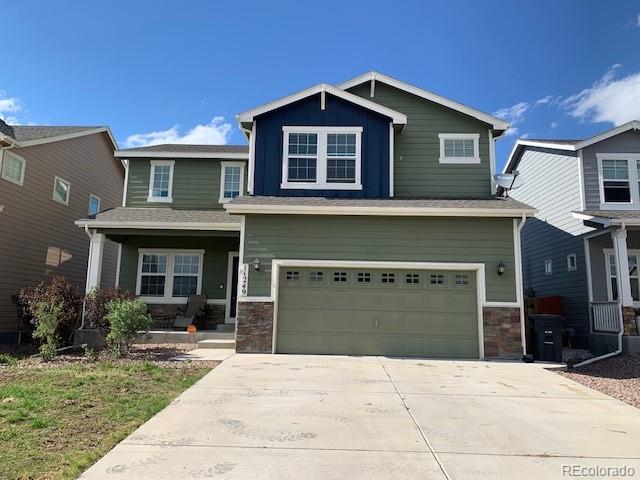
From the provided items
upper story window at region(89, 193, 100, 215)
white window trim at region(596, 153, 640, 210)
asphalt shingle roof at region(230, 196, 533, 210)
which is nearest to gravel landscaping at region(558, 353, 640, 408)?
asphalt shingle roof at region(230, 196, 533, 210)

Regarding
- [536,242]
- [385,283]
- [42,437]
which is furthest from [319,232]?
[536,242]

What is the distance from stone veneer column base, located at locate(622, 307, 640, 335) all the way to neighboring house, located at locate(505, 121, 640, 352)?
21mm

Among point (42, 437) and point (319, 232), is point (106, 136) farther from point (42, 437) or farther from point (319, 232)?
point (42, 437)

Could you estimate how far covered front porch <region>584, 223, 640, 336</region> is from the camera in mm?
11414

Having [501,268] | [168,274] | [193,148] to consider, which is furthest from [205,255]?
[501,268]

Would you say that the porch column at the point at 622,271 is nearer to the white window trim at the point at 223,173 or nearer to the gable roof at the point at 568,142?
the gable roof at the point at 568,142

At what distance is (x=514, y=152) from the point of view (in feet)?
59.2

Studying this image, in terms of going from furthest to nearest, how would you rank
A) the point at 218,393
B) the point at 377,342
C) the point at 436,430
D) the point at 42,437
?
the point at 377,342 < the point at 218,393 < the point at 436,430 < the point at 42,437

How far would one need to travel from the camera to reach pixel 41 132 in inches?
591

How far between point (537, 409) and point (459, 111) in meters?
9.18

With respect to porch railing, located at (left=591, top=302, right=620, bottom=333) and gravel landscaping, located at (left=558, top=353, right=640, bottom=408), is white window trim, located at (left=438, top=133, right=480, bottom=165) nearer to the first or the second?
porch railing, located at (left=591, top=302, right=620, bottom=333)

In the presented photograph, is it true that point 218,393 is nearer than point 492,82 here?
Yes

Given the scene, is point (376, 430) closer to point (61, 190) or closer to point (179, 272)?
point (179, 272)

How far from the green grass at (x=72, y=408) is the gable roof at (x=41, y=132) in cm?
760
